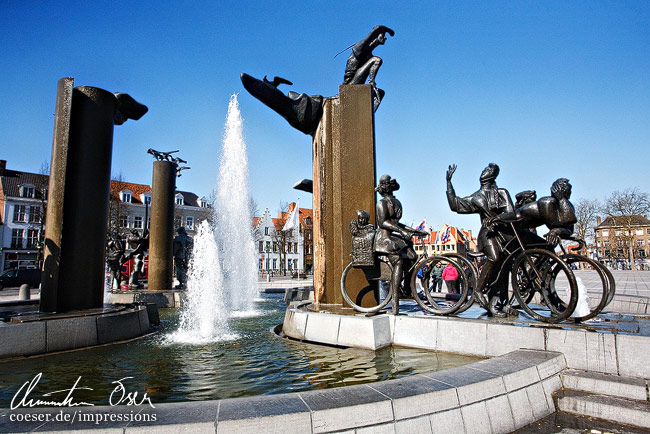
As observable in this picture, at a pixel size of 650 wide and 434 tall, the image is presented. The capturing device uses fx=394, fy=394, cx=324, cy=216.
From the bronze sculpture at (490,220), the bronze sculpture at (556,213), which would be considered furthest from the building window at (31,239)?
the bronze sculpture at (556,213)

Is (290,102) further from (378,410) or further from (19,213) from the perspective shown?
(19,213)

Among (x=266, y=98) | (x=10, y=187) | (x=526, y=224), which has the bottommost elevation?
A: (x=526, y=224)

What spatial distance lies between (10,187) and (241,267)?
46463 mm

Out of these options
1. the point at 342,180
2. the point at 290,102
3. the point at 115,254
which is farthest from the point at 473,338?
the point at 115,254

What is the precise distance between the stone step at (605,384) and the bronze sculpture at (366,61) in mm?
6480

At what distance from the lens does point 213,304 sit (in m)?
9.66

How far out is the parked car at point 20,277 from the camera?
2702 cm

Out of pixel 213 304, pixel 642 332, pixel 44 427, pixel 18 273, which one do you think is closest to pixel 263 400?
pixel 44 427

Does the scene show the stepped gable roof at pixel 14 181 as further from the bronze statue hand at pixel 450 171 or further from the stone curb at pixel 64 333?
the bronze statue hand at pixel 450 171

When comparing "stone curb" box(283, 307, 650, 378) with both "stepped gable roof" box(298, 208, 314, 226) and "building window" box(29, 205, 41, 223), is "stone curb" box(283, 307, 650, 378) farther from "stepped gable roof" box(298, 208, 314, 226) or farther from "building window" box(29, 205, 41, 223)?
"stepped gable roof" box(298, 208, 314, 226)

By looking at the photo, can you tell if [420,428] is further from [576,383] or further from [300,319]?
[300,319]

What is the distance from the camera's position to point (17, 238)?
4706 cm

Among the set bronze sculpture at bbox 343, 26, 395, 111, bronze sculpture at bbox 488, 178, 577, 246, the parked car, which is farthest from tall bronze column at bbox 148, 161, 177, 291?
the parked car

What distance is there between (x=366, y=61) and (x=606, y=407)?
25.1ft
